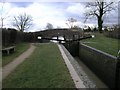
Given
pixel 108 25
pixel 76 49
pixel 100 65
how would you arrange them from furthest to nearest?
pixel 108 25 < pixel 76 49 < pixel 100 65

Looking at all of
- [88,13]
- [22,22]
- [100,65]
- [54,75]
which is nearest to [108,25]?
[88,13]

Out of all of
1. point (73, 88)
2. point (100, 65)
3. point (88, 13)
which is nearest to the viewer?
point (73, 88)

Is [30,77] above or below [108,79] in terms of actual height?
above

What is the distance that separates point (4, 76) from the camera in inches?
435

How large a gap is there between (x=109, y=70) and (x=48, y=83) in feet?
35.8

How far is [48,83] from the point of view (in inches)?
381

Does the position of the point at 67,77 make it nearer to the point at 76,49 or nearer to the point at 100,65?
the point at 100,65

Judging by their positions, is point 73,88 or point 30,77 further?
point 30,77

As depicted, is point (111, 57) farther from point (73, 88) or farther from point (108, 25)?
point (108, 25)

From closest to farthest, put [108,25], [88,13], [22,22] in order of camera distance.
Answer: [88,13], [108,25], [22,22]

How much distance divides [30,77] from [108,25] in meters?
65.4

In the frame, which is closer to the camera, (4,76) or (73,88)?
(73,88)

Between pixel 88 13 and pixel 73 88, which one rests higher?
pixel 88 13

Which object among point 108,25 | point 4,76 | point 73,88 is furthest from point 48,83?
point 108,25
